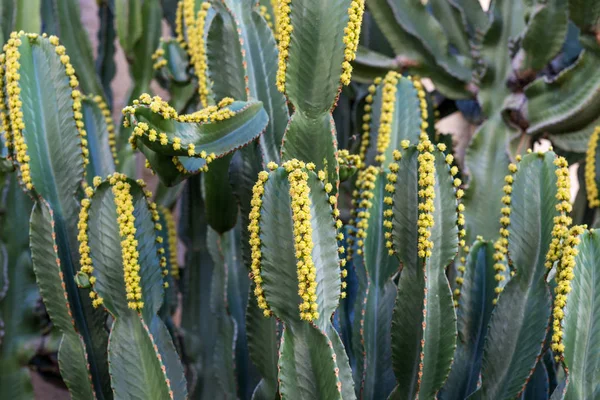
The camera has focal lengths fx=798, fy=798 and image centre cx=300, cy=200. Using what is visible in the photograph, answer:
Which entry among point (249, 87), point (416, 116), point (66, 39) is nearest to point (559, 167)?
point (416, 116)

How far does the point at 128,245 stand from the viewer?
1151 millimetres

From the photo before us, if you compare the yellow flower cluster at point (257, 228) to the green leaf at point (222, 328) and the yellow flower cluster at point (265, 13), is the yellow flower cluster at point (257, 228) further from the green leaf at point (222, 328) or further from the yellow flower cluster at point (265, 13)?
the yellow flower cluster at point (265, 13)

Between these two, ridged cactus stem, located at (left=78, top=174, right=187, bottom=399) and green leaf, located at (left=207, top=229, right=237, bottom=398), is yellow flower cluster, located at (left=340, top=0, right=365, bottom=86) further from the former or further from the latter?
green leaf, located at (left=207, top=229, right=237, bottom=398)

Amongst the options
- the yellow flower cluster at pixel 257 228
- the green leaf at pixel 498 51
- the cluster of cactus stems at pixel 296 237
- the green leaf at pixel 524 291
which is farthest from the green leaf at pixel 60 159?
the green leaf at pixel 498 51

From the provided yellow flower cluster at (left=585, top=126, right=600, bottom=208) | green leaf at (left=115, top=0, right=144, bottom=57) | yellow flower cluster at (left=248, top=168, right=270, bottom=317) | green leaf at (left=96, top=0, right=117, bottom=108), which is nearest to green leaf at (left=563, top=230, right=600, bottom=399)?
yellow flower cluster at (left=248, top=168, right=270, bottom=317)

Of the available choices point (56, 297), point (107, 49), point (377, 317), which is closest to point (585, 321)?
point (377, 317)

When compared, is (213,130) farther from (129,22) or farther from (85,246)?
(129,22)

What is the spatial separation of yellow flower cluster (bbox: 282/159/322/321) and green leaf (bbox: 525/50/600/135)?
2.93 ft

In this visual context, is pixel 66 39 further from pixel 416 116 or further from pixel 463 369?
pixel 463 369

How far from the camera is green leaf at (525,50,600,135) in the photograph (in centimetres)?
166

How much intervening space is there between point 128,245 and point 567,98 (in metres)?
1.03

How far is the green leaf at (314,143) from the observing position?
1.15 metres

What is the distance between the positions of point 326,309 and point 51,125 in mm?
565

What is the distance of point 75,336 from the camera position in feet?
4.14
